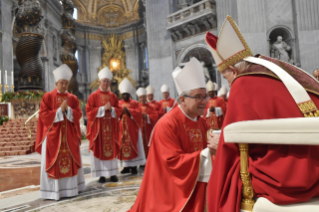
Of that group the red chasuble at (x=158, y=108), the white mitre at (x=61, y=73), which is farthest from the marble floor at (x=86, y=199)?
the red chasuble at (x=158, y=108)

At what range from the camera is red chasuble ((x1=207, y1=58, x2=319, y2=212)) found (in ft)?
4.44

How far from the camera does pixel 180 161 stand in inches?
89.5

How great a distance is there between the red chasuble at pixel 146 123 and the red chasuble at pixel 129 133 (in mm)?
644

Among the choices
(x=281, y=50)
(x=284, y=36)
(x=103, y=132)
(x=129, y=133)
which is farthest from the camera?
(x=284, y=36)

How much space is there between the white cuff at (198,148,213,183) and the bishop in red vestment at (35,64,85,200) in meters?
2.59

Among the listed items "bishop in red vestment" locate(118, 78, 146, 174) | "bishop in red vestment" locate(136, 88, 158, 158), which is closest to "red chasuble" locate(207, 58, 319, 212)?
"bishop in red vestment" locate(118, 78, 146, 174)

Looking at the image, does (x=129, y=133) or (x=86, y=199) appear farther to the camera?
(x=129, y=133)

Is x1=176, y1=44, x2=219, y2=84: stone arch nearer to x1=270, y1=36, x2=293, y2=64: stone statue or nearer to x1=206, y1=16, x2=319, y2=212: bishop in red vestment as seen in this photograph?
x1=270, y1=36, x2=293, y2=64: stone statue

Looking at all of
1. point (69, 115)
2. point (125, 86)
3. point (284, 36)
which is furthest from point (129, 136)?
point (284, 36)

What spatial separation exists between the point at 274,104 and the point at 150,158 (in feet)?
4.43

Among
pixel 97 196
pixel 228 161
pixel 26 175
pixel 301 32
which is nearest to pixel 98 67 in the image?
pixel 301 32

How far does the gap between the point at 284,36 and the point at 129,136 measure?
366 inches

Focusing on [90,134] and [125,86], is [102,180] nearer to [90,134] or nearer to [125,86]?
[90,134]

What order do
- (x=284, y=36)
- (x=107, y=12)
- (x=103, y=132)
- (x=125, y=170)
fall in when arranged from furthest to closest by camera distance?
1. (x=107, y=12)
2. (x=284, y=36)
3. (x=125, y=170)
4. (x=103, y=132)
